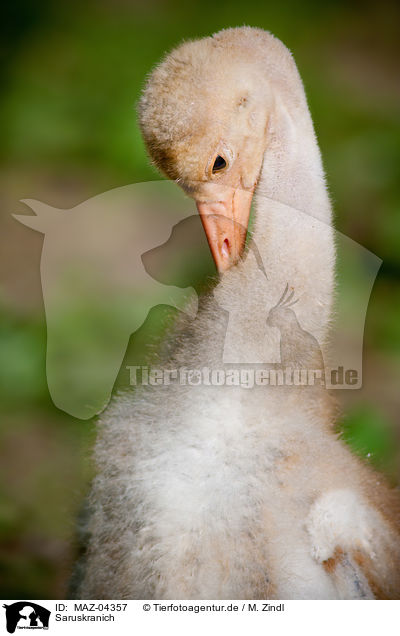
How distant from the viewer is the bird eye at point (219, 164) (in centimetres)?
139

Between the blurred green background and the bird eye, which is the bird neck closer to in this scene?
the bird eye

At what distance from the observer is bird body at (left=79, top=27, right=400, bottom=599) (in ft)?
4.25

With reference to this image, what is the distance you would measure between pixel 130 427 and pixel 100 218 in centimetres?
92

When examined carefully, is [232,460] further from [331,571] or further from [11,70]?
[11,70]

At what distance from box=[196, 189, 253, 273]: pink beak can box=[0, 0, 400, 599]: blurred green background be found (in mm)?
332

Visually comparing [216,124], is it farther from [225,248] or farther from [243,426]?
[243,426]

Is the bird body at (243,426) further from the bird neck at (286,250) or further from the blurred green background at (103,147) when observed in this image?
the blurred green background at (103,147)

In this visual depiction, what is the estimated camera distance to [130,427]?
1.38 m

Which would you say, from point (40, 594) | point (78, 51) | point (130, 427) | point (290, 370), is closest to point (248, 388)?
point (290, 370)

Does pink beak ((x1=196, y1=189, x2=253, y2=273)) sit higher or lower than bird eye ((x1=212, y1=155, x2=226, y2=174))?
lower

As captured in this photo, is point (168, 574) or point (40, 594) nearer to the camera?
point (168, 574)
